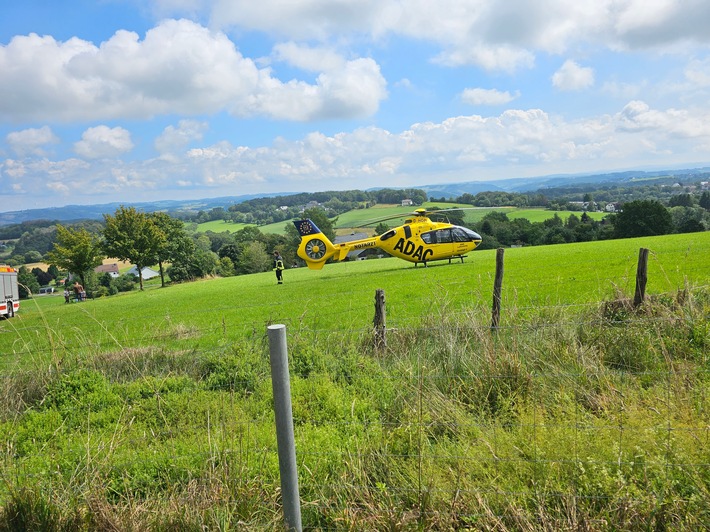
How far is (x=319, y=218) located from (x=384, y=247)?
4409 cm

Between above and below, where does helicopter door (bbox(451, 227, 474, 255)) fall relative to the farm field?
above

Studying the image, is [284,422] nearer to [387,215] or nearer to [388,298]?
[388,298]

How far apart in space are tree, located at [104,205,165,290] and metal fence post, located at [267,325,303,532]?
51205mm

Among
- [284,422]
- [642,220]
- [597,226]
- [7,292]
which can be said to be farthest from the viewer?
[597,226]

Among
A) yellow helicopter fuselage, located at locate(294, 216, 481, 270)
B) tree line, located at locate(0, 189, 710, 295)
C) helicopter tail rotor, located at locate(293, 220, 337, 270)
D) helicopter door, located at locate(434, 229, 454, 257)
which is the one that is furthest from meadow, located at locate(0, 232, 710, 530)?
tree line, located at locate(0, 189, 710, 295)

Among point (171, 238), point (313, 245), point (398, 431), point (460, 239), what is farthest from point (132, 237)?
point (398, 431)

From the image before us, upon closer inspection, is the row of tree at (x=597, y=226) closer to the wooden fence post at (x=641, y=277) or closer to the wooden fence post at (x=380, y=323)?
the wooden fence post at (x=641, y=277)

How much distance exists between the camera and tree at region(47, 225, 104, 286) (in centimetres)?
4469

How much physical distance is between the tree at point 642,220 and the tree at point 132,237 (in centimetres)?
5058

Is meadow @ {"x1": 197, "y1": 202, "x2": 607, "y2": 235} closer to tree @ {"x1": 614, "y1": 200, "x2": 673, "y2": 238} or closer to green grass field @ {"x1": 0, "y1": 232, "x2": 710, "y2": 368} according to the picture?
green grass field @ {"x1": 0, "y1": 232, "x2": 710, "y2": 368}

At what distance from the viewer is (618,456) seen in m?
3.34

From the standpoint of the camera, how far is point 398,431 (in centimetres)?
416

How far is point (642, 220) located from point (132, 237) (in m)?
54.3

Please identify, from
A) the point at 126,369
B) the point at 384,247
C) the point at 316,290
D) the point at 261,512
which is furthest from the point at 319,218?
the point at 261,512
